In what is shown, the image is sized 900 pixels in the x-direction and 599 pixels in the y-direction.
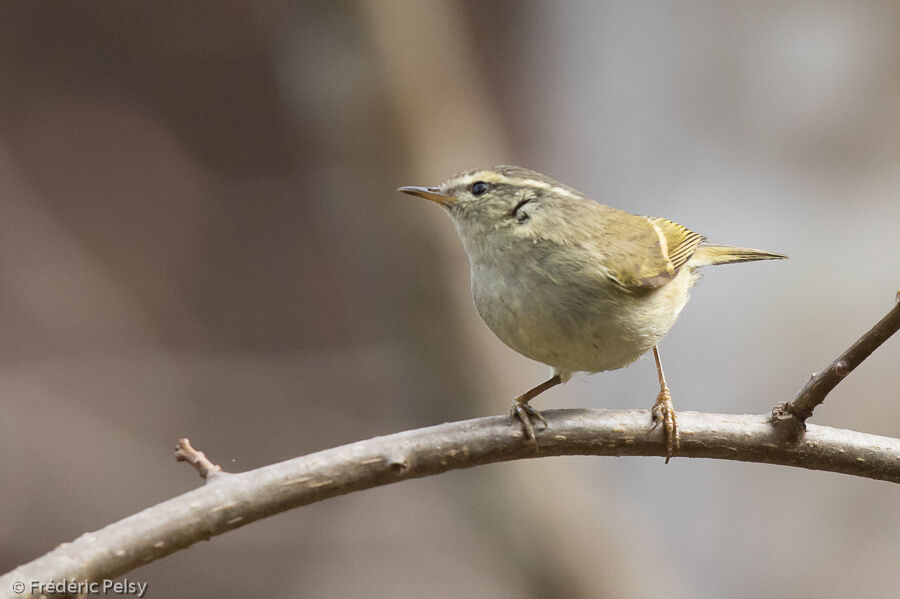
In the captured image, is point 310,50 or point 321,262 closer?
point 310,50

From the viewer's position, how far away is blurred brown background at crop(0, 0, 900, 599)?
4.32 meters

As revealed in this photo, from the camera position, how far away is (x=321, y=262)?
520cm

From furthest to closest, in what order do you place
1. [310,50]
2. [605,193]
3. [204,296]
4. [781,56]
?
[781,56] → [605,193] → [204,296] → [310,50]

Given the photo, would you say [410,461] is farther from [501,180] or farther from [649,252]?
[649,252]

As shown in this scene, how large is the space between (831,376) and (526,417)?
0.68m

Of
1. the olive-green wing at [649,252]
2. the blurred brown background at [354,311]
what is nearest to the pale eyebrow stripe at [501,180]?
the olive-green wing at [649,252]

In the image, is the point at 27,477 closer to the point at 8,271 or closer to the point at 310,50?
the point at 8,271

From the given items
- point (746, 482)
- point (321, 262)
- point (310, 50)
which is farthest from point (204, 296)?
point (746, 482)

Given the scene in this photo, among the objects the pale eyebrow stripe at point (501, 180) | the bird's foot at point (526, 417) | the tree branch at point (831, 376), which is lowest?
the tree branch at point (831, 376)

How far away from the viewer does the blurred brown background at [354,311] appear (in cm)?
432

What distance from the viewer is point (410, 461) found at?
195 cm

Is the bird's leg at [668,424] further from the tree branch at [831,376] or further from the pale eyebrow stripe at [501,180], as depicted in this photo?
the pale eyebrow stripe at [501,180]

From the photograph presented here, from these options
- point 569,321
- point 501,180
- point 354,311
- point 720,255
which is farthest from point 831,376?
point 354,311

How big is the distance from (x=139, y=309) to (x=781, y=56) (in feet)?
14.3
